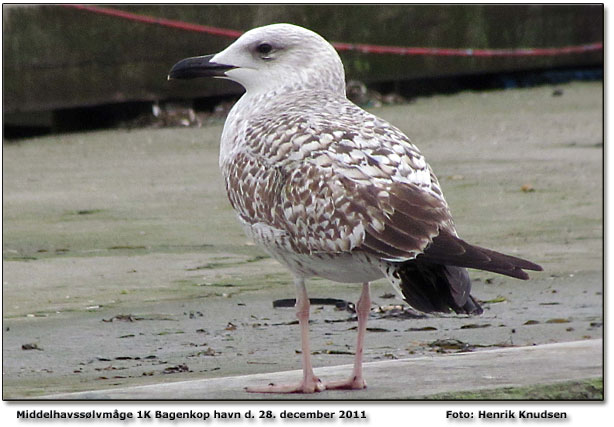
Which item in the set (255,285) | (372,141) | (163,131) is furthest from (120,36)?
(372,141)

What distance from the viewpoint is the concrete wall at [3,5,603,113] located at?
555 inches

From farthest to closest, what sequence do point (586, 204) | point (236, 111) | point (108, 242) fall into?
point (586, 204)
point (108, 242)
point (236, 111)

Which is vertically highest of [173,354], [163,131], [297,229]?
[297,229]

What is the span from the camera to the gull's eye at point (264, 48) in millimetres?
5820

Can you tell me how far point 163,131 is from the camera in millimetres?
14570

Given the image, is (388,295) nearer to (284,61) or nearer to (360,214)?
(284,61)

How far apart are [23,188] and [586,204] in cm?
457

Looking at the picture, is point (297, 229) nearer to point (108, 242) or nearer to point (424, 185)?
point (424, 185)

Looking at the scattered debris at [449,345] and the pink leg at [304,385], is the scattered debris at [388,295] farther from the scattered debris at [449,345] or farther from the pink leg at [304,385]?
the pink leg at [304,385]

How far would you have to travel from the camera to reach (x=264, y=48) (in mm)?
5836

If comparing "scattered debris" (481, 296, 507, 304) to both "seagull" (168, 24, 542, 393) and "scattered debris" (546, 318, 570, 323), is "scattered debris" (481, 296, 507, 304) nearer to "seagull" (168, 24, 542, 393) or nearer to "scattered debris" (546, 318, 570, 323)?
"scattered debris" (546, 318, 570, 323)

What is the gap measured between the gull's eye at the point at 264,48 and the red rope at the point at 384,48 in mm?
8564

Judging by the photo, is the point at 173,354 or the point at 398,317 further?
the point at 398,317

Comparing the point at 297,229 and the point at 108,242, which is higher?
the point at 297,229
